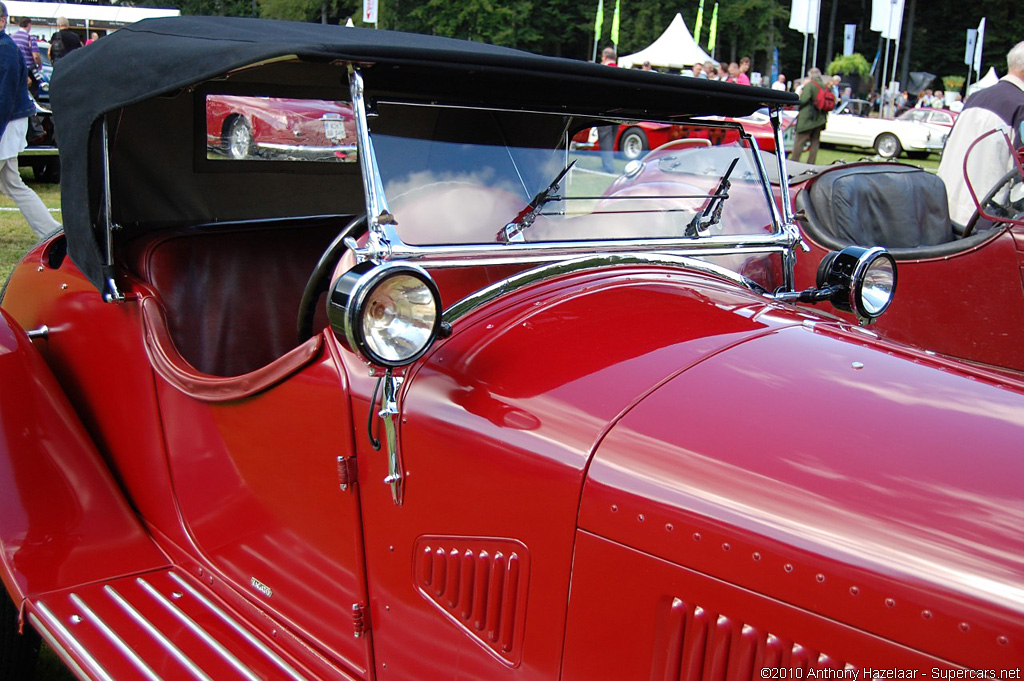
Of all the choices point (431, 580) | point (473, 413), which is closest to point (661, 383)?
point (473, 413)

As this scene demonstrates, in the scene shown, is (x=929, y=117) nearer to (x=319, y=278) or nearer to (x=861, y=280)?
(x=861, y=280)

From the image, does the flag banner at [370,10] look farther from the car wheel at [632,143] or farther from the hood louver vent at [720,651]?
the hood louver vent at [720,651]

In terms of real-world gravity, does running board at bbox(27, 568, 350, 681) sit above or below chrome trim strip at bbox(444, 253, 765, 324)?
below

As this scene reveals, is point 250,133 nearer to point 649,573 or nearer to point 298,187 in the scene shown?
point 298,187

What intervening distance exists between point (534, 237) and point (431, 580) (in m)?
0.84

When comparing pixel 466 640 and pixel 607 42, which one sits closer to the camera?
pixel 466 640

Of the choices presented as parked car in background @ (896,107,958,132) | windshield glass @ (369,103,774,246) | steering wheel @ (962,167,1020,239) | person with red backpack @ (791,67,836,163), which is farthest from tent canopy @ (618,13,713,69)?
windshield glass @ (369,103,774,246)

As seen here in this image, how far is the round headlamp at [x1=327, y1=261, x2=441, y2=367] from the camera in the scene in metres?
1.59

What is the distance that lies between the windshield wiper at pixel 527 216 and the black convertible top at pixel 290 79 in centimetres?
23

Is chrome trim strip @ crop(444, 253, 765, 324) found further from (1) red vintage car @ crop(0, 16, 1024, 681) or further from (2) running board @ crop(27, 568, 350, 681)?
(2) running board @ crop(27, 568, 350, 681)

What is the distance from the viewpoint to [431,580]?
1.78 meters

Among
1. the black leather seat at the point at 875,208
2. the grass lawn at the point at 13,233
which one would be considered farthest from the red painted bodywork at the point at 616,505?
the grass lawn at the point at 13,233

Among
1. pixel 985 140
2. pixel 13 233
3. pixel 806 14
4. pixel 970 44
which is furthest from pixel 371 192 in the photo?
pixel 970 44

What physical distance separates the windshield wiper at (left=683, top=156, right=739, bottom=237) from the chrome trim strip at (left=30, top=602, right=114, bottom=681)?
178cm
